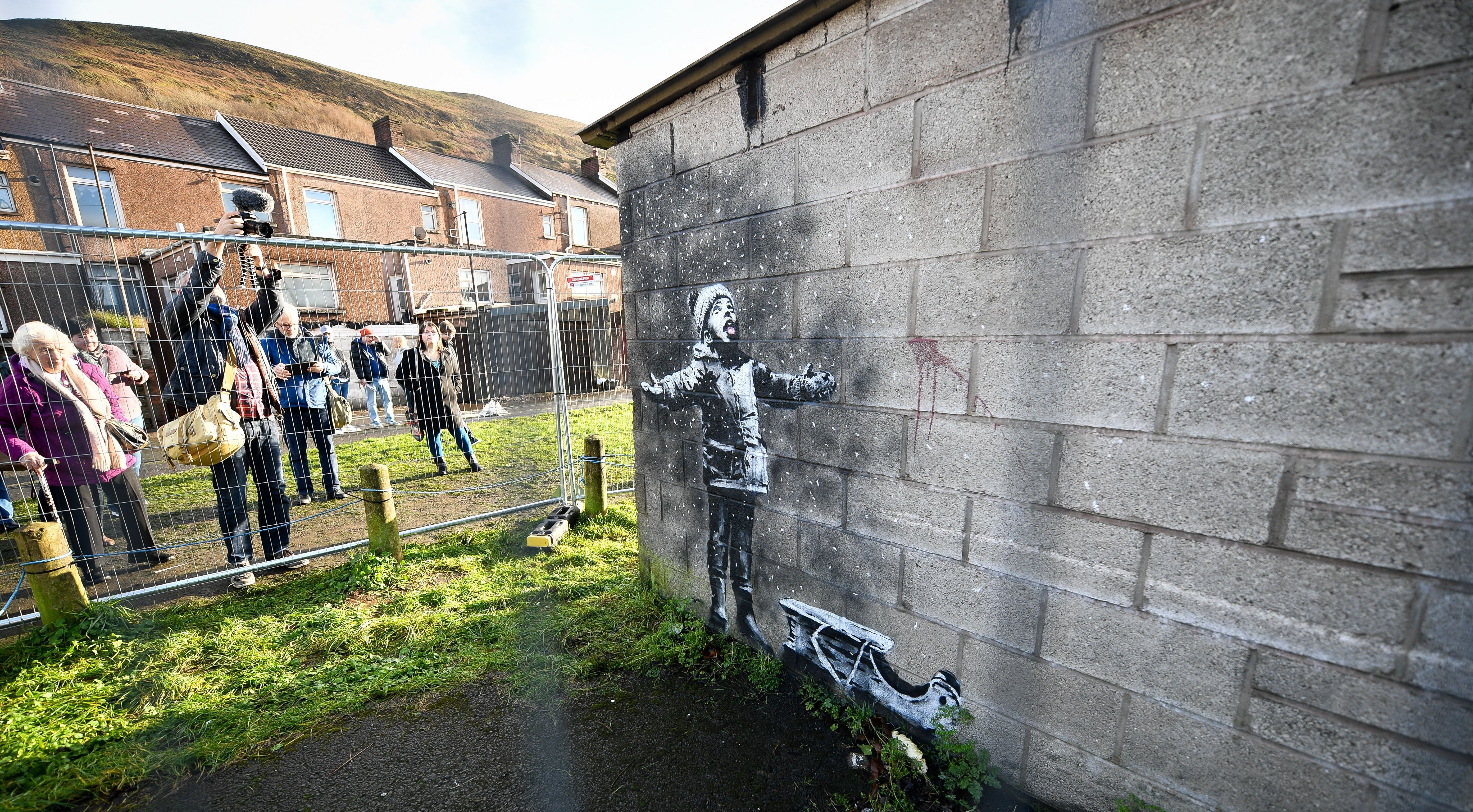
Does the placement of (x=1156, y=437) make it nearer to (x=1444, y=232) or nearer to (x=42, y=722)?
(x=1444, y=232)

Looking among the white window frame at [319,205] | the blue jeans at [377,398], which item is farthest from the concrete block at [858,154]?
the white window frame at [319,205]

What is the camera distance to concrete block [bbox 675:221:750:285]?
2473mm

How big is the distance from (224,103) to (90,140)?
51.4 ft

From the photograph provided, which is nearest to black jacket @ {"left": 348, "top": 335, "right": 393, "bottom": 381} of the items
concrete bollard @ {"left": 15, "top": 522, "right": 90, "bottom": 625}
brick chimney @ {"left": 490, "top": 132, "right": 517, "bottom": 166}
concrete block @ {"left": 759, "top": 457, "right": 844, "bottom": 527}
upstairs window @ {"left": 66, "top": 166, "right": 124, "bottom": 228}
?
concrete bollard @ {"left": 15, "top": 522, "right": 90, "bottom": 625}

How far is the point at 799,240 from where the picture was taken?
2225mm

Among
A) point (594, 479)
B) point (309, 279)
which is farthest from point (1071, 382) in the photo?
point (309, 279)

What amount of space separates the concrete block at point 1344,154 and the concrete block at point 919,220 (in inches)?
22.9

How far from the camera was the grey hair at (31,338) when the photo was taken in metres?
3.29

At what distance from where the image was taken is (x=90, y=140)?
1714cm

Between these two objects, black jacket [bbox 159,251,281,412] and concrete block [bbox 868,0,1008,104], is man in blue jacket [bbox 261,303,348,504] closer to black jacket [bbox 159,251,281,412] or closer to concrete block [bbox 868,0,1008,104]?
black jacket [bbox 159,251,281,412]

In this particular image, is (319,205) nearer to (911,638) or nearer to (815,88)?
(815,88)

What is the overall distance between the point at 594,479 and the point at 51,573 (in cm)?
327

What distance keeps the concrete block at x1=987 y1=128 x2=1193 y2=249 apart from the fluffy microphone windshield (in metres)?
4.42

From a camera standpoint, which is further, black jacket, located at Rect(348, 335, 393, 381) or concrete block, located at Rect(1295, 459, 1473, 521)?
black jacket, located at Rect(348, 335, 393, 381)
